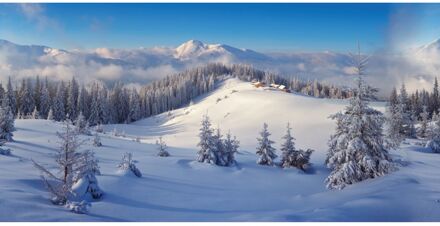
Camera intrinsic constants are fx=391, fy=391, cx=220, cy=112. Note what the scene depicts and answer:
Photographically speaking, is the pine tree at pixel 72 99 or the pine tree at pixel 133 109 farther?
the pine tree at pixel 133 109

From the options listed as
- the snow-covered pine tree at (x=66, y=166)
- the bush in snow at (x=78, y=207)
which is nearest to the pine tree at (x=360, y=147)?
the bush in snow at (x=78, y=207)

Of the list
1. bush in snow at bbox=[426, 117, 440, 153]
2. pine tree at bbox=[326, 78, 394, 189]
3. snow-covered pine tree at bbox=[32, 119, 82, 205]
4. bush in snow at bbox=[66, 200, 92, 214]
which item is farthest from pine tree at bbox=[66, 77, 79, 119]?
bush in snow at bbox=[66, 200, 92, 214]

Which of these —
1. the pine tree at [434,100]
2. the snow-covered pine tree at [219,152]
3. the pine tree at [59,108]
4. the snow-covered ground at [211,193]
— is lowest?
the snow-covered ground at [211,193]

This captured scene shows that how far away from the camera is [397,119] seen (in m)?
55.5

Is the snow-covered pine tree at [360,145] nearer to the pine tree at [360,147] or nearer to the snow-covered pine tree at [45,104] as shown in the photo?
the pine tree at [360,147]

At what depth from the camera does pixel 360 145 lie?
17656mm

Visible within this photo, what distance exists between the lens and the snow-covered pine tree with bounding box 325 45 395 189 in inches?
698

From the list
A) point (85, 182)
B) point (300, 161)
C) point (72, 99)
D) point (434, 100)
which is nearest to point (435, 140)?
point (300, 161)

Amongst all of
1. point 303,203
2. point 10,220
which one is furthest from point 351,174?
point 10,220

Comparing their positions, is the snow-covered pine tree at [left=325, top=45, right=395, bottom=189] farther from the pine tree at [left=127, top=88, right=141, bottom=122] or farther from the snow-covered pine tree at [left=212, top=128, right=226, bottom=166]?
the pine tree at [left=127, top=88, right=141, bottom=122]

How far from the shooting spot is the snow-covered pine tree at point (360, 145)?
1772 cm

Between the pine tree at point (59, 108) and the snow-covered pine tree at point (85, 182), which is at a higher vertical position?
the pine tree at point (59, 108)

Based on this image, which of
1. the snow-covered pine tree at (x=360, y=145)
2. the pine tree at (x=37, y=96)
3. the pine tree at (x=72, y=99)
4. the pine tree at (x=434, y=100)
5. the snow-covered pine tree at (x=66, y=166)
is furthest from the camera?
the pine tree at (x=434, y=100)

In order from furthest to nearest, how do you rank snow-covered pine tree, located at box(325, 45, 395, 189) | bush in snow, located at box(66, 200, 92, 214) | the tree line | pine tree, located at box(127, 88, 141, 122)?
pine tree, located at box(127, 88, 141, 122) < the tree line < snow-covered pine tree, located at box(325, 45, 395, 189) < bush in snow, located at box(66, 200, 92, 214)
